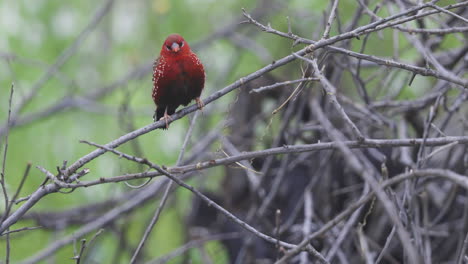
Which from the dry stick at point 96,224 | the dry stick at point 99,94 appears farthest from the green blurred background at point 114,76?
the dry stick at point 96,224

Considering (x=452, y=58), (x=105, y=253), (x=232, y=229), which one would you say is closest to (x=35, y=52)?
(x=105, y=253)

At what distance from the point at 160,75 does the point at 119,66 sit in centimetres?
443

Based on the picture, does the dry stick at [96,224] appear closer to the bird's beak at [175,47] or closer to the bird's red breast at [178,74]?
the bird's red breast at [178,74]

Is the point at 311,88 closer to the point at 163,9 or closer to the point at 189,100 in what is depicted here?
the point at 189,100

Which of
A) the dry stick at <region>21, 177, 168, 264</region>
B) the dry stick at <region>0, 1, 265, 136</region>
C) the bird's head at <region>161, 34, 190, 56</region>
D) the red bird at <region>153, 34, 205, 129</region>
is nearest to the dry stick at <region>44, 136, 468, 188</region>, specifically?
the red bird at <region>153, 34, 205, 129</region>

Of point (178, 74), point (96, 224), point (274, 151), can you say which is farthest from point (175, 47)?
point (274, 151)

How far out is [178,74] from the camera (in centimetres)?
397

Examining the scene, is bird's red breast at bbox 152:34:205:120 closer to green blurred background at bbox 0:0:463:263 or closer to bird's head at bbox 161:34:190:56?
bird's head at bbox 161:34:190:56

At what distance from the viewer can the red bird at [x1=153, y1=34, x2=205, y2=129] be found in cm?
397

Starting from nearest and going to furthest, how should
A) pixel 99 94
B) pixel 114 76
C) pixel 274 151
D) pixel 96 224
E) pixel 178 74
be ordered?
1. pixel 274 151
2. pixel 178 74
3. pixel 96 224
4. pixel 99 94
5. pixel 114 76

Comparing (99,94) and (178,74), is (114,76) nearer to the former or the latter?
(99,94)

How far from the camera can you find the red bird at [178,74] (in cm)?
397

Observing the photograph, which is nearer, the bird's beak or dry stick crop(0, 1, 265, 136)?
the bird's beak

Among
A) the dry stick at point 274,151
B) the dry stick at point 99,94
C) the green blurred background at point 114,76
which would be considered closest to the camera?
the dry stick at point 274,151
